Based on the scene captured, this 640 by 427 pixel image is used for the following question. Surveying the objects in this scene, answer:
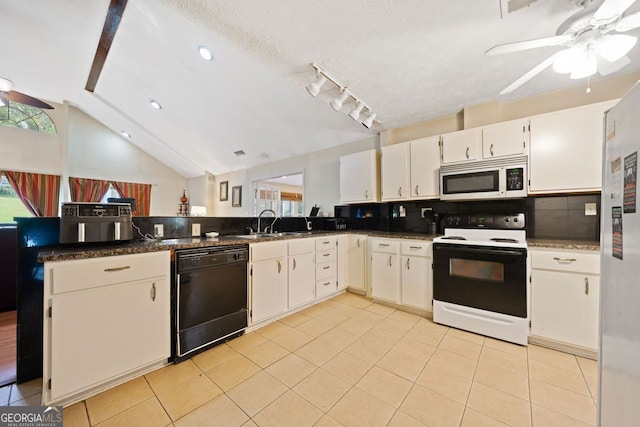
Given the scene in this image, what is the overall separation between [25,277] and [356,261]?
120 inches

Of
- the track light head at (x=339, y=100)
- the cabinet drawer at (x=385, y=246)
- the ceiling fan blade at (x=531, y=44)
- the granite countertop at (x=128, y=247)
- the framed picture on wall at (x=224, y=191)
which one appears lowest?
the cabinet drawer at (x=385, y=246)

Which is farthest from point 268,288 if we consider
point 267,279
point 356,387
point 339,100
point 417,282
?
point 339,100

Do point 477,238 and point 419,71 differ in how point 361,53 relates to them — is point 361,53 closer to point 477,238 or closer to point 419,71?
point 419,71

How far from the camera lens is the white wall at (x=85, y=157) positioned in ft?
15.9

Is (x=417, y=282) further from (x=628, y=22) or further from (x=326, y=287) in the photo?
(x=628, y=22)

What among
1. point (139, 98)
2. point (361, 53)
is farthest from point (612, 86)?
point (139, 98)

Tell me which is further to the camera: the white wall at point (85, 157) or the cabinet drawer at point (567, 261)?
the white wall at point (85, 157)

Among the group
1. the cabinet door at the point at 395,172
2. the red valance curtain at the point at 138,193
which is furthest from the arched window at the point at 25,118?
the cabinet door at the point at 395,172

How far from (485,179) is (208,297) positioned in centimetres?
290

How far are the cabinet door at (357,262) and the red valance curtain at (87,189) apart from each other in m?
6.80

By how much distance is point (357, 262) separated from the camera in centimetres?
329

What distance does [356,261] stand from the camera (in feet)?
10.8

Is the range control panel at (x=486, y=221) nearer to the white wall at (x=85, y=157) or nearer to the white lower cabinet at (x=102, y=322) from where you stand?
the white lower cabinet at (x=102, y=322)

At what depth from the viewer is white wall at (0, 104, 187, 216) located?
4855mm
